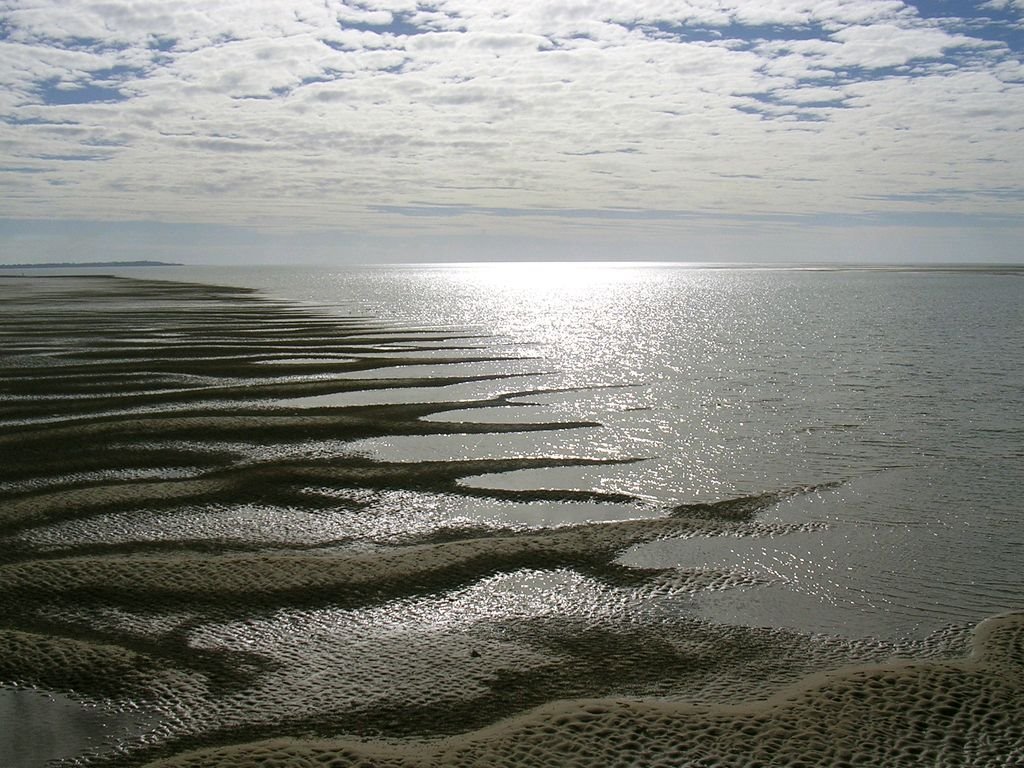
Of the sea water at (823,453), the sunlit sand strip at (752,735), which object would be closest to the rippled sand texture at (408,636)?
the sunlit sand strip at (752,735)

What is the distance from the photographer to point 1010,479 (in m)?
17.0

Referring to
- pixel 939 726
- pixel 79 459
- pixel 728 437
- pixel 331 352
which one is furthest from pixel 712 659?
pixel 331 352

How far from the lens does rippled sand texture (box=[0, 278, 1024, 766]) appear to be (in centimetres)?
770

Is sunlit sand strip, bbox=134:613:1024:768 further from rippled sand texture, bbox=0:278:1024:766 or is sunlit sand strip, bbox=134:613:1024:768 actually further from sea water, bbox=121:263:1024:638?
sea water, bbox=121:263:1024:638

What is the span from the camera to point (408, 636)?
9.89 metres

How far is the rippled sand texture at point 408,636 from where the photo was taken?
7699mm

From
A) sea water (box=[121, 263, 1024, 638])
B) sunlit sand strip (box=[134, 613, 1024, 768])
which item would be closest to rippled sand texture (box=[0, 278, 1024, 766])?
sunlit sand strip (box=[134, 613, 1024, 768])

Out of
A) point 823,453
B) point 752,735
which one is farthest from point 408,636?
point 823,453

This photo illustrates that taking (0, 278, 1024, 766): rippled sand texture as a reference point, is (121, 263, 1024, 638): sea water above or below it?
below

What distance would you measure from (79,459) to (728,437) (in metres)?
14.4

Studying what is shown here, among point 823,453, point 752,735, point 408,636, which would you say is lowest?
point 823,453

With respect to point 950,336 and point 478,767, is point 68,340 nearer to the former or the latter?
point 478,767

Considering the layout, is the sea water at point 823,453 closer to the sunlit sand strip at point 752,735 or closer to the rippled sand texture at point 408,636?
the rippled sand texture at point 408,636

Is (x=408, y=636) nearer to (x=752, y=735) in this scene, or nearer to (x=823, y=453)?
(x=752, y=735)
